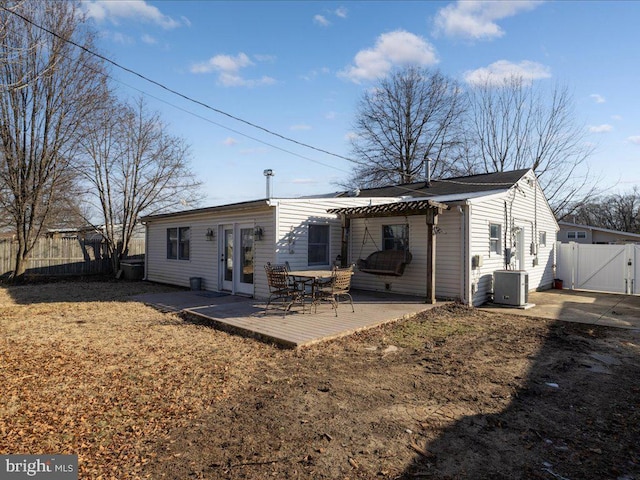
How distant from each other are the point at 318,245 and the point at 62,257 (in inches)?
462

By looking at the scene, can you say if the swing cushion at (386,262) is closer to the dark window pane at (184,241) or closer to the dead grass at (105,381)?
the dead grass at (105,381)

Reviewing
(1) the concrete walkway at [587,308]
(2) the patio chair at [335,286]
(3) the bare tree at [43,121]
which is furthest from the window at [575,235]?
(3) the bare tree at [43,121]

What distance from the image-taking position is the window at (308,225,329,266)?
33.2 ft

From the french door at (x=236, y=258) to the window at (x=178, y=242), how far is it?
7.15 feet

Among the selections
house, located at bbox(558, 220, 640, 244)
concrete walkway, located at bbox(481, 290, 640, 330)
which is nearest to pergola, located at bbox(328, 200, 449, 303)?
concrete walkway, located at bbox(481, 290, 640, 330)

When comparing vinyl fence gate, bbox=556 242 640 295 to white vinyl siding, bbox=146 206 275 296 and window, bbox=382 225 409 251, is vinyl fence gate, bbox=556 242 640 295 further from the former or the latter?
white vinyl siding, bbox=146 206 275 296

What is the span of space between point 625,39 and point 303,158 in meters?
10.4

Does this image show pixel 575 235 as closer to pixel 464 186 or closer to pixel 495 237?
pixel 464 186

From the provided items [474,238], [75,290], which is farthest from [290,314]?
[75,290]

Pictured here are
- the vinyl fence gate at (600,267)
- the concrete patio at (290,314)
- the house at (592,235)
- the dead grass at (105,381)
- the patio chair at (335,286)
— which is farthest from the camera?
the house at (592,235)

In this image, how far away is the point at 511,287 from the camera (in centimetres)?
917

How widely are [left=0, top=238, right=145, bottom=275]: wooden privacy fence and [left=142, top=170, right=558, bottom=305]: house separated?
549 centimetres

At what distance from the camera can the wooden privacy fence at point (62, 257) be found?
14148 millimetres

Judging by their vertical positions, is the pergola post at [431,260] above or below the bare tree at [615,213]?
below
